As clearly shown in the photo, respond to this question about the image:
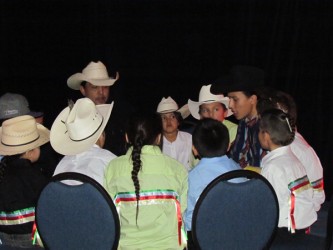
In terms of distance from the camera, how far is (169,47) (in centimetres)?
543

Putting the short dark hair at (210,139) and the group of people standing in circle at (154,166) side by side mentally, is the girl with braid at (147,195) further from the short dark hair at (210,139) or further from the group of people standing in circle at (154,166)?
the short dark hair at (210,139)

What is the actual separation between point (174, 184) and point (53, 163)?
143cm

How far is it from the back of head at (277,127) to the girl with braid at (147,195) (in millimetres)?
521

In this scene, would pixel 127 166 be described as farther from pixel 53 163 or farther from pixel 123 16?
pixel 123 16

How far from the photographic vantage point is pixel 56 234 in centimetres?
232

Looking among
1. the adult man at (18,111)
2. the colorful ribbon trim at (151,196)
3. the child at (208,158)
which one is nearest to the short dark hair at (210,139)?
the child at (208,158)

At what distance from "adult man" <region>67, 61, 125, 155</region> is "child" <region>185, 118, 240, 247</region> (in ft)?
4.47

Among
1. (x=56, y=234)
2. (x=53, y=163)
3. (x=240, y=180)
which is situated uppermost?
(x=240, y=180)

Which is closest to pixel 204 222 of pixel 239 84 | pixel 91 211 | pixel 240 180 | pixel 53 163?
pixel 240 180

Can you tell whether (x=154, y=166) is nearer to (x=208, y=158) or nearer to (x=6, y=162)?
(x=208, y=158)

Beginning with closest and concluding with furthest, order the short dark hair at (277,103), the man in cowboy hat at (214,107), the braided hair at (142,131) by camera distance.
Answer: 1. the braided hair at (142,131)
2. the short dark hair at (277,103)
3. the man in cowboy hat at (214,107)

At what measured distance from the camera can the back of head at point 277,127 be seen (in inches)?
105

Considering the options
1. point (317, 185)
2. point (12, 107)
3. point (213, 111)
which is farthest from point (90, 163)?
point (213, 111)

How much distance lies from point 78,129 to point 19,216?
493mm
